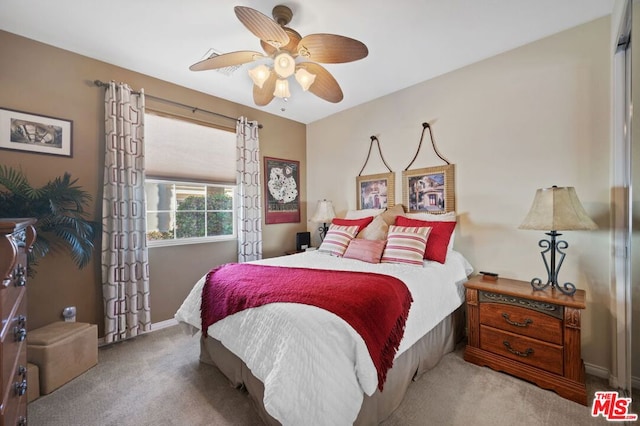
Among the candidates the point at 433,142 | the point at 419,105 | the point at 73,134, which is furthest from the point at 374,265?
the point at 73,134

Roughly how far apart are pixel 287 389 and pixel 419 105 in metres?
3.01

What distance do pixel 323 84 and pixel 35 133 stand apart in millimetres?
2483

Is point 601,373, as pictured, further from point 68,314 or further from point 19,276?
point 68,314

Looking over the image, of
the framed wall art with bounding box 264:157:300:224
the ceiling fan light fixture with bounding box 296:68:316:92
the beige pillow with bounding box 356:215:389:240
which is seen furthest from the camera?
the framed wall art with bounding box 264:157:300:224

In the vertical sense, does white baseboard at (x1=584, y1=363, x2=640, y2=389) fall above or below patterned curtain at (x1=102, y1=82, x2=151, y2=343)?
below

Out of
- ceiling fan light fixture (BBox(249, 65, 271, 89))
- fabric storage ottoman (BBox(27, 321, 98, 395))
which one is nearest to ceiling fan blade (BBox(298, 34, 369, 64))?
ceiling fan light fixture (BBox(249, 65, 271, 89))

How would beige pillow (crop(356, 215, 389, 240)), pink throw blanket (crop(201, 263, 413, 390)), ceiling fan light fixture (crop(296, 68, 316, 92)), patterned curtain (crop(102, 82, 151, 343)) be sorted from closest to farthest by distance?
1. pink throw blanket (crop(201, 263, 413, 390))
2. ceiling fan light fixture (crop(296, 68, 316, 92))
3. patterned curtain (crop(102, 82, 151, 343))
4. beige pillow (crop(356, 215, 389, 240))

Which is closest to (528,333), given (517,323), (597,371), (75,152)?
(517,323)

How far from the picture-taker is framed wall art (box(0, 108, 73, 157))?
6.90 ft

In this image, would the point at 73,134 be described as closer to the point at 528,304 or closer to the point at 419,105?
the point at 419,105

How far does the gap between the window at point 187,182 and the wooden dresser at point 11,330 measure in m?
1.85

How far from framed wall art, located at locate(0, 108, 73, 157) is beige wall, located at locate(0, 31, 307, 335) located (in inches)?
1.9

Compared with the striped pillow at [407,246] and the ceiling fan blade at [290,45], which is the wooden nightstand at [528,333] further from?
the ceiling fan blade at [290,45]

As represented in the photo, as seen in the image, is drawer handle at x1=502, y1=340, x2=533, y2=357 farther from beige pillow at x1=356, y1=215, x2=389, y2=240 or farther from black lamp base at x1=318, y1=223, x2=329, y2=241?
black lamp base at x1=318, y1=223, x2=329, y2=241
